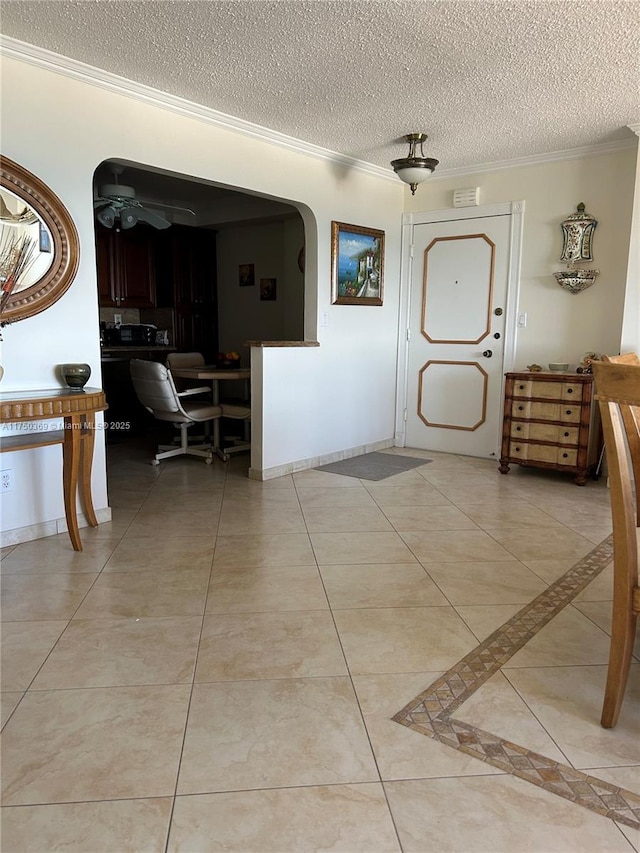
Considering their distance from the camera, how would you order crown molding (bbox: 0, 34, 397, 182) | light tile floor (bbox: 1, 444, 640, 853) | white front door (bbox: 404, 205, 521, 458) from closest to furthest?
light tile floor (bbox: 1, 444, 640, 853) → crown molding (bbox: 0, 34, 397, 182) → white front door (bbox: 404, 205, 521, 458)

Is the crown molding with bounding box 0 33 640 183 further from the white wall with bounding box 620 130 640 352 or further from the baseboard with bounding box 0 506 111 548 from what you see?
the baseboard with bounding box 0 506 111 548

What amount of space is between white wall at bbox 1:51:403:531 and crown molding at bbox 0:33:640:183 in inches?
1.4

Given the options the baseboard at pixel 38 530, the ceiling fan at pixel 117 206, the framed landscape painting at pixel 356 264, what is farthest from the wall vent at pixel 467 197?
the baseboard at pixel 38 530

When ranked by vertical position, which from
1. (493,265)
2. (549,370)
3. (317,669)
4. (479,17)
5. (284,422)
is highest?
(479,17)

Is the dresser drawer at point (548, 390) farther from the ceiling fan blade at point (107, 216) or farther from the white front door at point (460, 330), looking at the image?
the ceiling fan blade at point (107, 216)

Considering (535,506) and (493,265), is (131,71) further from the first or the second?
(535,506)

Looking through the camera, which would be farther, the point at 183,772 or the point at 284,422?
the point at 284,422

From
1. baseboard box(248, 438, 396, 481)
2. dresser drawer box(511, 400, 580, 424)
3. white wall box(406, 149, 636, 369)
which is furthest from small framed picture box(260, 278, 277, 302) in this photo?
dresser drawer box(511, 400, 580, 424)

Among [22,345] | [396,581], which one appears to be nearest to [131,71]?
[22,345]

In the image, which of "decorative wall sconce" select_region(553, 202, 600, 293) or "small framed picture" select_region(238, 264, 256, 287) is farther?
"small framed picture" select_region(238, 264, 256, 287)

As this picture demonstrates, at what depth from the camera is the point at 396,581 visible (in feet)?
9.02

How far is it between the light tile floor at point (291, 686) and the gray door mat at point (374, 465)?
3.57ft

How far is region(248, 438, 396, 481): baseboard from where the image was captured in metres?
4.51

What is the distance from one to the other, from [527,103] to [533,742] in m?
3.44
